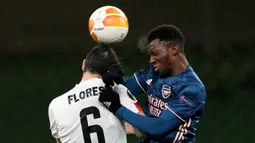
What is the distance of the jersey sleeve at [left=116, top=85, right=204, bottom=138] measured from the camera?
177 inches

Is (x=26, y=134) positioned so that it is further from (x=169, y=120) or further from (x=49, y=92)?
(x=169, y=120)

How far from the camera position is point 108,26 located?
4.66 m

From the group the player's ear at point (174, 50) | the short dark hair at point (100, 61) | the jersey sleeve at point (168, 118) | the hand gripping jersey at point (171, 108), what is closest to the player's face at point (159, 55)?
the player's ear at point (174, 50)

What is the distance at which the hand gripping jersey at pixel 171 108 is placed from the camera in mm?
4535

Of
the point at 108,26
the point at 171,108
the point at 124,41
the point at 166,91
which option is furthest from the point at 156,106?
the point at 124,41

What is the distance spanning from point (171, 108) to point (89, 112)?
2.01 ft

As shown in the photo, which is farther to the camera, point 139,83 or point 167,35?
point 139,83

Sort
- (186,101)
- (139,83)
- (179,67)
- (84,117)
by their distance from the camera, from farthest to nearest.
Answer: (139,83)
(179,67)
(186,101)
(84,117)

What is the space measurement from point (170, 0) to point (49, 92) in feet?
11.5

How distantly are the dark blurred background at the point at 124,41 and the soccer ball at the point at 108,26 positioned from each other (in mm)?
5329

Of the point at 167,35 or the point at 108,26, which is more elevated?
the point at 108,26

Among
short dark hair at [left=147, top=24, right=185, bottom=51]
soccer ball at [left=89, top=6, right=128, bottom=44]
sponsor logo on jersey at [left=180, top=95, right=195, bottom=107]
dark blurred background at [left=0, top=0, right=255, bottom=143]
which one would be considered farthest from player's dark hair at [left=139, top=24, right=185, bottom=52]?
dark blurred background at [left=0, top=0, right=255, bottom=143]

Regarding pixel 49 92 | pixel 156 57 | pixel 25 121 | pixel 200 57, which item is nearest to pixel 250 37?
pixel 200 57

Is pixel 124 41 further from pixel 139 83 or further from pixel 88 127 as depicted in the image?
pixel 88 127
